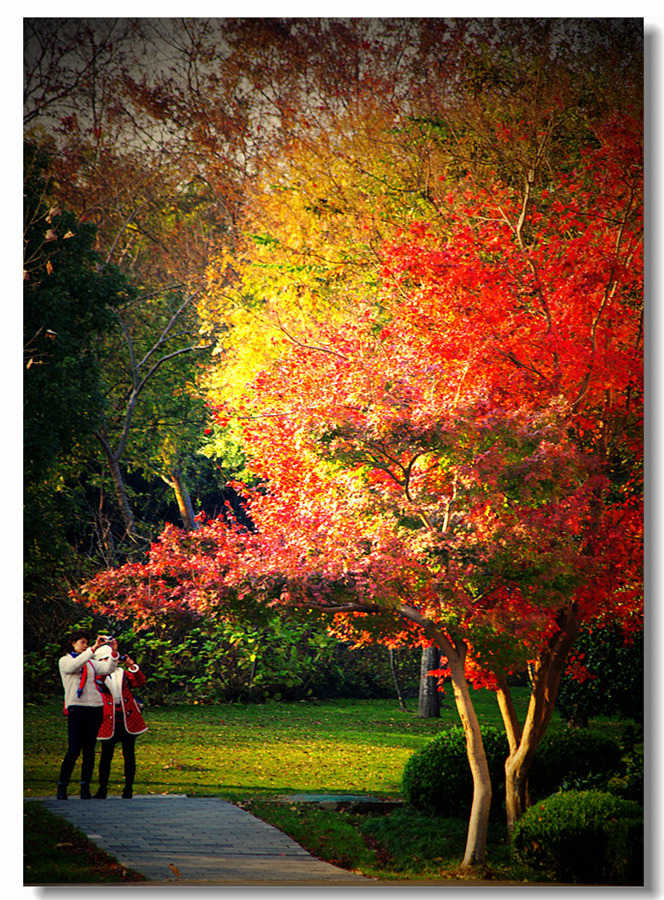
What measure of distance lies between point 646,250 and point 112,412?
15.8ft

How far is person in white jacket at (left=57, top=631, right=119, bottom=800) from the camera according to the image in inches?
227

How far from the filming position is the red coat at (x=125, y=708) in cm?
584

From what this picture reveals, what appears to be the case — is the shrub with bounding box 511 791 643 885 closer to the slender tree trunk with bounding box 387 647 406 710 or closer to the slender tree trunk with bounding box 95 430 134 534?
the slender tree trunk with bounding box 95 430 134 534

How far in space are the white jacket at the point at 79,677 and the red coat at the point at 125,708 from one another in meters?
0.06

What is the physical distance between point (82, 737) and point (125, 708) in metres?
0.32

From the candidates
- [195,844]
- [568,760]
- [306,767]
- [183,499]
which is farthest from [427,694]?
[195,844]

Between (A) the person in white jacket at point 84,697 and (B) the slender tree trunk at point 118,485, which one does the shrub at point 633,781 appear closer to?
(A) the person in white jacket at point 84,697

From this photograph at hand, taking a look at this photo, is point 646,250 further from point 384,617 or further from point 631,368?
point 384,617

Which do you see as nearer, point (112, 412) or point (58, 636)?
point (58, 636)

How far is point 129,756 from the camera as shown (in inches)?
233

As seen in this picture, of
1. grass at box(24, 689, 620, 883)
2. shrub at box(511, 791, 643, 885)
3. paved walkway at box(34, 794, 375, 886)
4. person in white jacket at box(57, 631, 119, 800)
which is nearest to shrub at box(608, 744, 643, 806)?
shrub at box(511, 791, 643, 885)

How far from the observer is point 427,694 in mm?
10094

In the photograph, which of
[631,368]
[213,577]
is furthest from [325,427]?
[631,368]

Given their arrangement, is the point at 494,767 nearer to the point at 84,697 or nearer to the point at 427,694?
the point at 84,697
